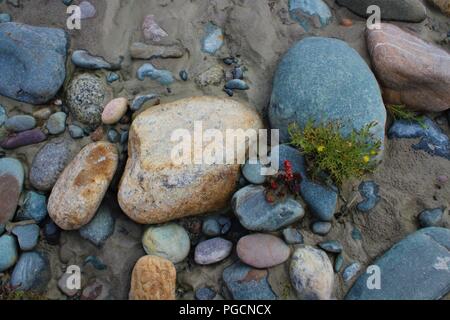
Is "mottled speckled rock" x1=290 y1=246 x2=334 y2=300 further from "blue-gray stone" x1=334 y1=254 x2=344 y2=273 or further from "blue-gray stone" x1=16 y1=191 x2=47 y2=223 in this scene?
"blue-gray stone" x1=16 y1=191 x2=47 y2=223

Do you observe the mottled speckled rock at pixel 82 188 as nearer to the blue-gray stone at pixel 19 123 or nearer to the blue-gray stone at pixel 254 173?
the blue-gray stone at pixel 19 123

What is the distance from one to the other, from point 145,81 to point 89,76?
1.86 ft

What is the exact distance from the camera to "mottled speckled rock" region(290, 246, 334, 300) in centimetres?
375

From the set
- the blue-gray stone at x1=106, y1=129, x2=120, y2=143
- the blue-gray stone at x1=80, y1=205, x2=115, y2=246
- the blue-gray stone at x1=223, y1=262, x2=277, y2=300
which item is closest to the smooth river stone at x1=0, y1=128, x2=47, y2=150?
the blue-gray stone at x1=106, y1=129, x2=120, y2=143

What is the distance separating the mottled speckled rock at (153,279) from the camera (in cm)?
371

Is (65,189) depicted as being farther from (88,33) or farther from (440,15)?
(440,15)

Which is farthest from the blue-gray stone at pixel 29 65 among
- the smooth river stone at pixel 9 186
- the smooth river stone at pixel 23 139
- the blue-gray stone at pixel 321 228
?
the blue-gray stone at pixel 321 228

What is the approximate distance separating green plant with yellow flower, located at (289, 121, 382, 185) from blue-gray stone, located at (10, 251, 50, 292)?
8.24ft

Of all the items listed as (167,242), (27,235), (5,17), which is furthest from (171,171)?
(5,17)

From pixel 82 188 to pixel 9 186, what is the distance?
80 centimetres

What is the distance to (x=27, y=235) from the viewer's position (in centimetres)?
409

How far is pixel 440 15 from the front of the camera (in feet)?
16.9

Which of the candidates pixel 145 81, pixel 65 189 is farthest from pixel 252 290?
pixel 145 81

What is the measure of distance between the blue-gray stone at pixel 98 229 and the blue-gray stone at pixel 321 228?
1.87 m
